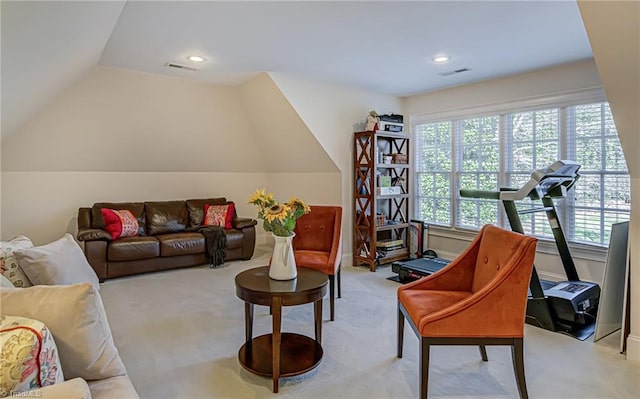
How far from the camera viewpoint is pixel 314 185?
5.61m

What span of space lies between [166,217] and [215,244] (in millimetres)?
939

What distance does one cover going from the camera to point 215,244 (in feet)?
16.9

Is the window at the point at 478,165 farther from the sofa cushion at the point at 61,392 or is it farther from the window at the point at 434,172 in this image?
the sofa cushion at the point at 61,392

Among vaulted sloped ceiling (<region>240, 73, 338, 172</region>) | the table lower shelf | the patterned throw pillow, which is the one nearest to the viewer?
the patterned throw pillow

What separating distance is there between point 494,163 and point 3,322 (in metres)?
4.90

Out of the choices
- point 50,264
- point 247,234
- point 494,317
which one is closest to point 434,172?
point 247,234

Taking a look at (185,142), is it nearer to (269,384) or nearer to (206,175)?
(206,175)

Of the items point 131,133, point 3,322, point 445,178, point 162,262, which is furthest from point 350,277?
point 3,322

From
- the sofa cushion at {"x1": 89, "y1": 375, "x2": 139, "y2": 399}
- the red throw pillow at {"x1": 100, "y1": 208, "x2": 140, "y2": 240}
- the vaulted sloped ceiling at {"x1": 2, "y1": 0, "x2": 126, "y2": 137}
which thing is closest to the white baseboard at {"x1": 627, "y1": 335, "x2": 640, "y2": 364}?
the sofa cushion at {"x1": 89, "y1": 375, "x2": 139, "y2": 399}

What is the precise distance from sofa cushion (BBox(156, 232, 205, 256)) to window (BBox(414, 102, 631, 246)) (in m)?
3.17

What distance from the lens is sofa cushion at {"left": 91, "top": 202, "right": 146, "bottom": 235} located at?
491 cm

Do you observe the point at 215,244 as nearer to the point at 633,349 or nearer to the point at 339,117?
the point at 339,117

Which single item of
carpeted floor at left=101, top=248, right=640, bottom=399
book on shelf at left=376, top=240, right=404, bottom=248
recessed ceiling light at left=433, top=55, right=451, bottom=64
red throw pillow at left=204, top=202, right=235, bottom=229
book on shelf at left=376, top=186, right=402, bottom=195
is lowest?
carpeted floor at left=101, top=248, right=640, bottom=399

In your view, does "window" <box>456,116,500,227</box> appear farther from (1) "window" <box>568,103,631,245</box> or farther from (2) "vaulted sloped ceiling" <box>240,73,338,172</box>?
(2) "vaulted sloped ceiling" <box>240,73,338,172</box>
